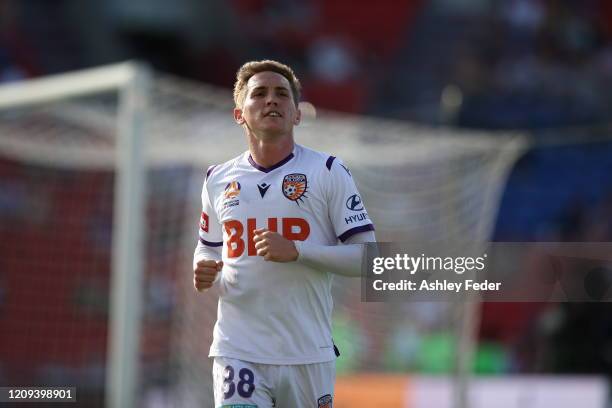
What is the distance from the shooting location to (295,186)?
3346 millimetres

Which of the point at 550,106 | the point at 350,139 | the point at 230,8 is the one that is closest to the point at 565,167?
the point at 550,106

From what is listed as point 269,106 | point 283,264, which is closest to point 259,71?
point 269,106

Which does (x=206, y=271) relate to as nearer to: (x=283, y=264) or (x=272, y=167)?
(x=283, y=264)

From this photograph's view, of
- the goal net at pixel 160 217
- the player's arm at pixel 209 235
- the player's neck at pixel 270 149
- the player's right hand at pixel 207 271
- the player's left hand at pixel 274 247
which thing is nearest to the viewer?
the player's left hand at pixel 274 247

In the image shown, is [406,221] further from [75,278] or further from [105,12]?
[105,12]

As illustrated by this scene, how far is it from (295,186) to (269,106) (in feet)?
0.92

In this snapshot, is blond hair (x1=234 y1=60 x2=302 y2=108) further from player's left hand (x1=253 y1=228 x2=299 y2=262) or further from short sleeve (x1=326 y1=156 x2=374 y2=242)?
player's left hand (x1=253 y1=228 x2=299 y2=262)

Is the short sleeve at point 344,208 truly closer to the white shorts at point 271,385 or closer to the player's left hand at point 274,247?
the player's left hand at point 274,247

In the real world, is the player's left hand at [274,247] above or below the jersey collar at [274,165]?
below

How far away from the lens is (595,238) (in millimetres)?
14586

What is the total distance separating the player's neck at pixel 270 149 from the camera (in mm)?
3410

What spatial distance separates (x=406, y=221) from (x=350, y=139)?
110cm

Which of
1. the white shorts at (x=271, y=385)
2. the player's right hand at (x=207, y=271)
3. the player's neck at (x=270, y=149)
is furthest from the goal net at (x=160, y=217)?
the white shorts at (x=271, y=385)

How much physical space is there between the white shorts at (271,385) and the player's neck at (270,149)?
0.69 m
